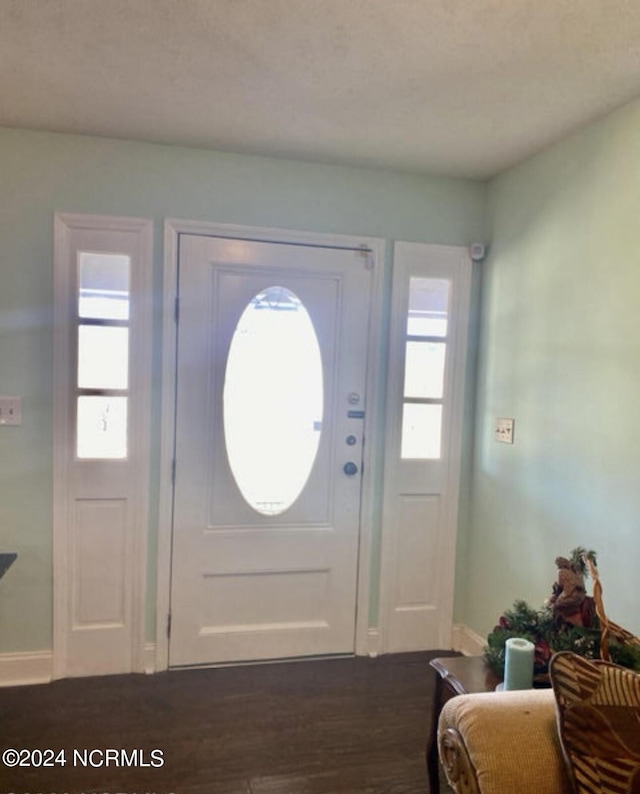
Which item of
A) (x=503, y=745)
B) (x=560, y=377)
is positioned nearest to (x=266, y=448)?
(x=560, y=377)

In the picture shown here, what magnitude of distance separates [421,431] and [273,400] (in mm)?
794

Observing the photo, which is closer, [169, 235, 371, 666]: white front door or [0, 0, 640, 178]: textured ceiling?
[0, 0, 640, 178]: textured ceiling

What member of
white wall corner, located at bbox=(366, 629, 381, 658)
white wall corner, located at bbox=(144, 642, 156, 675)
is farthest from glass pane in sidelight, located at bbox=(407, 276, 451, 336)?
white wall corner, located at bbox=(144, 642, 156, 675)

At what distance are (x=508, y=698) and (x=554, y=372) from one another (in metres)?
1.47

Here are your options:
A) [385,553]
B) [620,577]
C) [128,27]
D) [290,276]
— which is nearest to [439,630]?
[385,553]

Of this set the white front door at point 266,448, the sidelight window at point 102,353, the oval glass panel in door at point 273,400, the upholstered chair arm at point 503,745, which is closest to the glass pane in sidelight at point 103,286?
the sidelight window at point 102,353

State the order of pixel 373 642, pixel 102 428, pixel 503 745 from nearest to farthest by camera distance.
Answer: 1. pixel 503 745
2. pixel 102 428
3. pixel 373 642

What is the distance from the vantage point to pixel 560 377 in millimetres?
2383

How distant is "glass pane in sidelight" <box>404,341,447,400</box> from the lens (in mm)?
2932

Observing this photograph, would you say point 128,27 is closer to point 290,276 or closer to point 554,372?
point 290,276

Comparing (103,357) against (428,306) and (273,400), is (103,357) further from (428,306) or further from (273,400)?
(428,306)

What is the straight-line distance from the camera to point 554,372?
2422mm

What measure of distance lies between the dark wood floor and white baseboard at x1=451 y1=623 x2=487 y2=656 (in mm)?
302

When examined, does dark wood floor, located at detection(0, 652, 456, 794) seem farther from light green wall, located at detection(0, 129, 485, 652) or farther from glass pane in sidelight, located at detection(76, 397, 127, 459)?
glass pane in sidelight, located at detection(76, 397, 127, 459)
